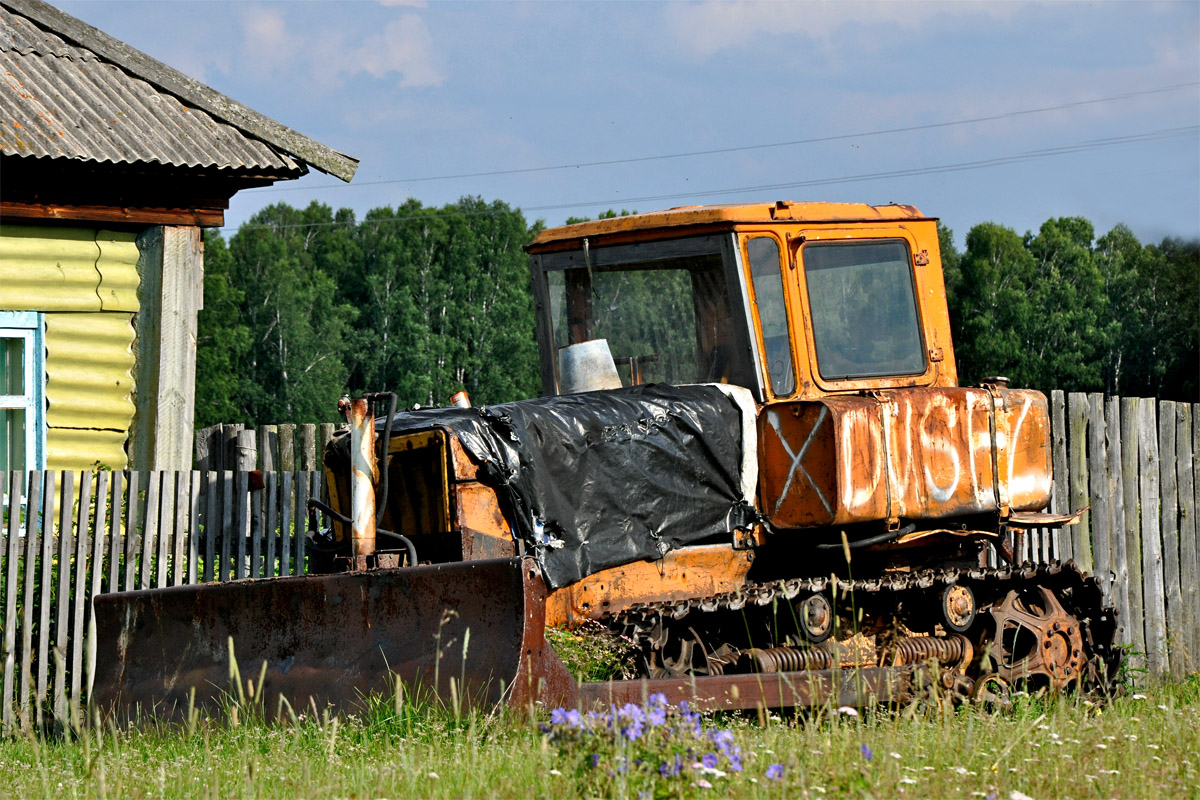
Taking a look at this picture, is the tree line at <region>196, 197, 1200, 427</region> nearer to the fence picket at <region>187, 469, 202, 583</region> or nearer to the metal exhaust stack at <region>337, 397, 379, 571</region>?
the fence picket at <region>187, 469, 202, 583</region>

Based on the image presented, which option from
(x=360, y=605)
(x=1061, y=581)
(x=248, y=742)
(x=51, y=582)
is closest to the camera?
(x=248, y=742)

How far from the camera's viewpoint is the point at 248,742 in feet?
15.5

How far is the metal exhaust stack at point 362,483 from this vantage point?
17.6 ft

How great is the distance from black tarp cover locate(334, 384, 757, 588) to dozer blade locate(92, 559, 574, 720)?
0.52 m

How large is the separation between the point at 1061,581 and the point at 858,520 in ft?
5.34

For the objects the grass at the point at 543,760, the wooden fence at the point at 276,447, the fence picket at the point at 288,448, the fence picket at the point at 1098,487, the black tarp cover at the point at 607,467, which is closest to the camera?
the grass at the point at 543,760

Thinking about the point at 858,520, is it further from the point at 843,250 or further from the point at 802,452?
the point at 843,250

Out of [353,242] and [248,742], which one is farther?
[353,242]

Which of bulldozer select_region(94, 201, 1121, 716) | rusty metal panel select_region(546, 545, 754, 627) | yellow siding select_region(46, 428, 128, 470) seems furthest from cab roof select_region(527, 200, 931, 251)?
yellow siding select_region(46, 428, 128, 470)

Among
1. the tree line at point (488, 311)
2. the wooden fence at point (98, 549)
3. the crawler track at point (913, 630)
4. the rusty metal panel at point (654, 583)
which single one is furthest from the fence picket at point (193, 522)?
the tree line at point (488, 311)

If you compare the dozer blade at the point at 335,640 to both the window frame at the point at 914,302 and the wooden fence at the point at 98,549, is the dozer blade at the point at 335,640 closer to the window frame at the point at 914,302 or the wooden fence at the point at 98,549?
the wooden fence at the point at 98,549

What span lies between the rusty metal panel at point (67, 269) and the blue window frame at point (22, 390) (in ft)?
0.46

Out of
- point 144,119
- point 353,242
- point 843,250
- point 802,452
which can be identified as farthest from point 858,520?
point 353,242

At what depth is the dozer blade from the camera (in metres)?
4.88
